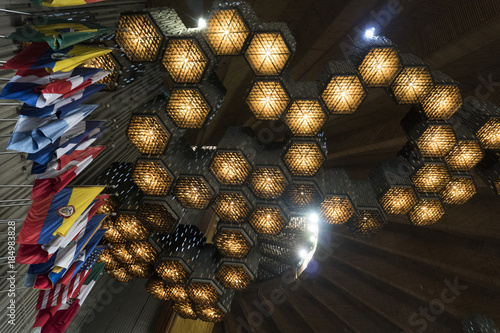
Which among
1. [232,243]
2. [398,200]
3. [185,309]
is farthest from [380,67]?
[185,309]

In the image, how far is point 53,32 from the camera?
2.63m

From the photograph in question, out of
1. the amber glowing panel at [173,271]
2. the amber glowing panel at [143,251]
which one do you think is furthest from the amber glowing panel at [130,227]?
the amber glowing panel at [173,271]

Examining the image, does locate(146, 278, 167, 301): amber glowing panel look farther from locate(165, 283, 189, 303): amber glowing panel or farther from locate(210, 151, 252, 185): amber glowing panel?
locate(210, 151, 252, 185): amber glowing panel

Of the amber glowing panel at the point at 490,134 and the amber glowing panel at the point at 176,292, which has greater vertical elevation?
the amber glowing panel at the point at 490,134

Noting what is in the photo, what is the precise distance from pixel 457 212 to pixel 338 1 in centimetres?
471

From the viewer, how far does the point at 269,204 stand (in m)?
3.74

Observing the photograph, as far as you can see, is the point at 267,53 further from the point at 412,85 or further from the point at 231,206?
the point at 231,206

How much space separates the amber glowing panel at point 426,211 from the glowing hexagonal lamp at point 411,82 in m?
1.33

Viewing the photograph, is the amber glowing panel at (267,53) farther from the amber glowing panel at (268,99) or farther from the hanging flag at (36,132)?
the hanging flag at (36,132)

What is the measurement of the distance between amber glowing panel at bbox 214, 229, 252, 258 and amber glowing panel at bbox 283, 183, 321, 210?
2.41 feet

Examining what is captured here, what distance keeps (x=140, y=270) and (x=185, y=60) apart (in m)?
3.30

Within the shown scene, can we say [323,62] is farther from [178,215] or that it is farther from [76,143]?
[76,143]

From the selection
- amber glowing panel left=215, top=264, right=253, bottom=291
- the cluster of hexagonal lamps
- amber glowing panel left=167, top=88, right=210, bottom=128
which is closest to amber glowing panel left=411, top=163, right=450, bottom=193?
the cluster of hexagonal lamps

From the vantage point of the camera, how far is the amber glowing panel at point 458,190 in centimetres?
398
